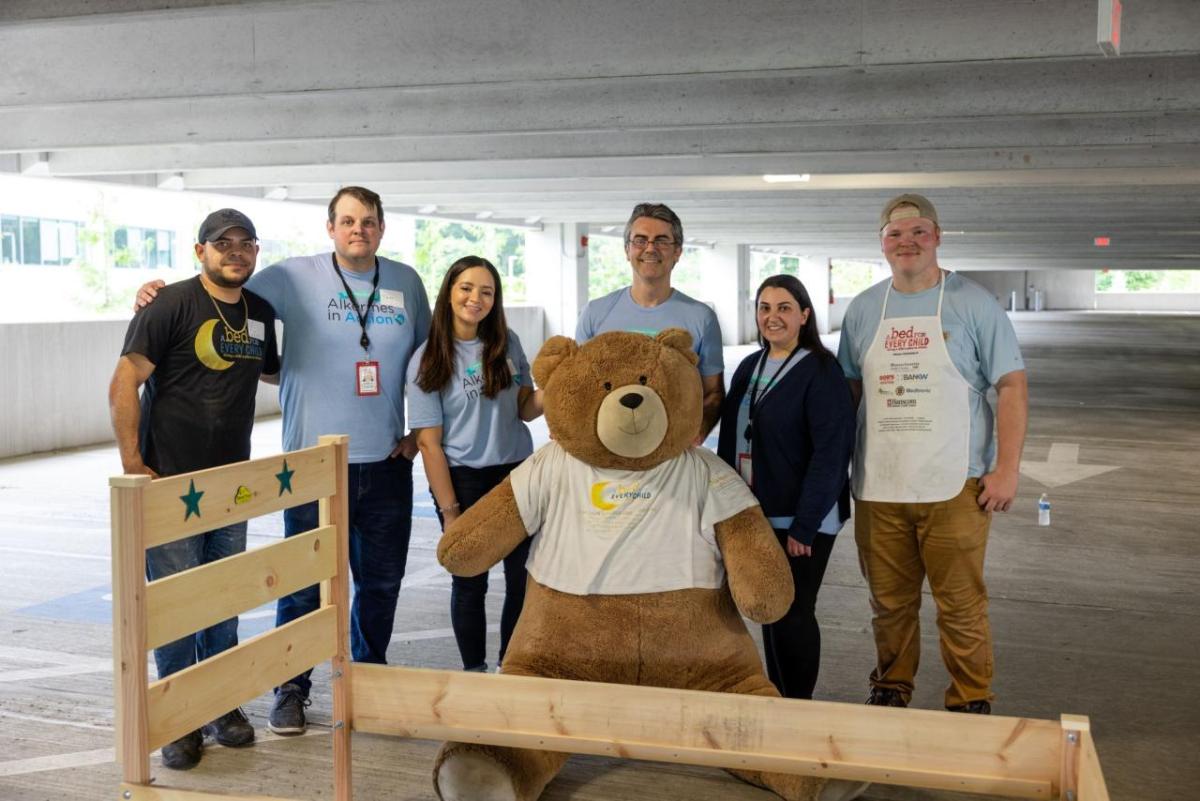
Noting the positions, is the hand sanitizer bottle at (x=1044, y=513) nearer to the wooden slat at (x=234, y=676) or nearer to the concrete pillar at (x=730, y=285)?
the wooden slat at (x=234, y=676)

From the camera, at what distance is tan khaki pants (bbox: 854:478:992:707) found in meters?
3.94

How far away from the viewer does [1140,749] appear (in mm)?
4020

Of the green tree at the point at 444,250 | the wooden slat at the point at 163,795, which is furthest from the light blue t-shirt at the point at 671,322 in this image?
the green tree at the point at 444,250

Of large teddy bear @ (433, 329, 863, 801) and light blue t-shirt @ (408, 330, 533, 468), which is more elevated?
light blue t-shirt @ (408, 330, 533, 468)

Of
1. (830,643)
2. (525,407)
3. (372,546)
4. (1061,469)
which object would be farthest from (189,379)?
(1061,469)

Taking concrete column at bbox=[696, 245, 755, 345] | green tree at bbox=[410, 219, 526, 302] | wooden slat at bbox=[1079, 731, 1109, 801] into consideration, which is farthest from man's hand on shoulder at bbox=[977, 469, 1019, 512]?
green tree at bbox=[410, 219, 526, 302]

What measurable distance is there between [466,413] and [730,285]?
2544 centimetres

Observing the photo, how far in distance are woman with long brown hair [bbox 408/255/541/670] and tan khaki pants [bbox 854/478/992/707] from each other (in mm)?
1247

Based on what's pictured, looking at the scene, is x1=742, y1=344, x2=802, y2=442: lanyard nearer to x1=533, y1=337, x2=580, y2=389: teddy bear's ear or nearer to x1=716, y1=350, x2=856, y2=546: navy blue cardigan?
x1=716, y1=350, x2=856, y2=546: navy blue cardigan

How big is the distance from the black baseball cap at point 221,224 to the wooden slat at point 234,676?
146 cm

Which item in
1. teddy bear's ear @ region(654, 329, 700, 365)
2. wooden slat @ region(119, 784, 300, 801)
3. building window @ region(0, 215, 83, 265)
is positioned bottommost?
wooden slat @ region(119, 784, 300, 801)

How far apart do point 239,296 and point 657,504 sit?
1.63 meters

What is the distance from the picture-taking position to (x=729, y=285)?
29141 millimetres

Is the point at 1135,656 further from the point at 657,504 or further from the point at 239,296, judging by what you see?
the point at 239,296
